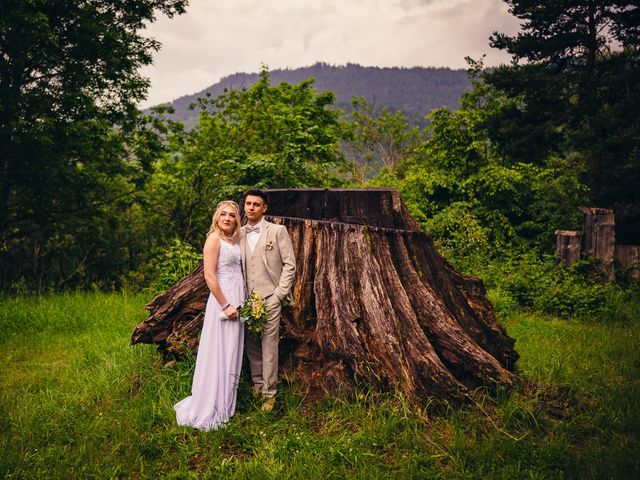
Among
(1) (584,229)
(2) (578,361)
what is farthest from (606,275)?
(2) (578,361)

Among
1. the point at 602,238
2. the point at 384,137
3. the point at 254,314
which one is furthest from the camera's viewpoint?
the point at 384,137

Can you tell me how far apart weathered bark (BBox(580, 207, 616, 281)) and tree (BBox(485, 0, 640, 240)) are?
4.80 metres

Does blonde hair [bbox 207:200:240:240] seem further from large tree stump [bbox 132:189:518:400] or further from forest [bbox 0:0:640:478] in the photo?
forest [bbox 0:0:640:478]

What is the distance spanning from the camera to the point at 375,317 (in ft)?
13.2

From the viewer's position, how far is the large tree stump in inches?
149

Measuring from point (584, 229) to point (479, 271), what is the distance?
7.78 feet

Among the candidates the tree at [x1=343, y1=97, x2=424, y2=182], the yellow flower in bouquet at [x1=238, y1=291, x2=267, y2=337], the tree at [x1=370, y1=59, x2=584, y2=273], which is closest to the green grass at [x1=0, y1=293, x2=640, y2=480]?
the yellow flower in bouquet at [x1=238, y1=291, x2=267, y2=337]

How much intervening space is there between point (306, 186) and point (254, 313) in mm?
7197

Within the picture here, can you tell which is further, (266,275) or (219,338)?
(266,275)

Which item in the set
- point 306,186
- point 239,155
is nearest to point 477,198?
point 306,186

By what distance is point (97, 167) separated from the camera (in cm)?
1196

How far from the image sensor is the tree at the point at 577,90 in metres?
13.5

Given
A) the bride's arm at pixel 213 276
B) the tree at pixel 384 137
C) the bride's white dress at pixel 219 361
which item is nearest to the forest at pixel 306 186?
the bride's white dress at pixel 219 361

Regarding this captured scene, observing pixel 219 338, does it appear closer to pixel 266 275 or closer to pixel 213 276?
pixel 213 276
